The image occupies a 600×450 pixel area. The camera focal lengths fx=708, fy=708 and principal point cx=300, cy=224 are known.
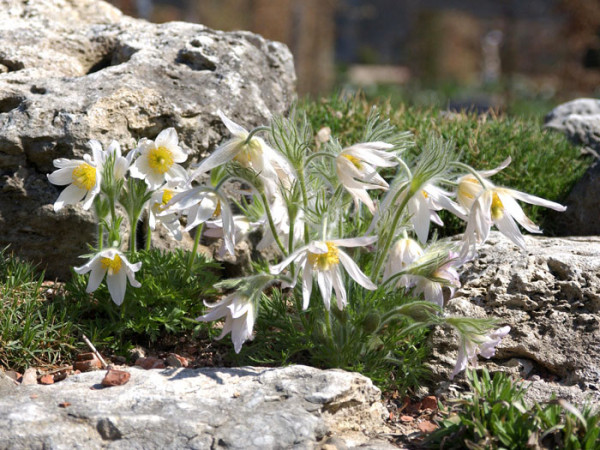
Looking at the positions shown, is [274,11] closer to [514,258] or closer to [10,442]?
[514,258]

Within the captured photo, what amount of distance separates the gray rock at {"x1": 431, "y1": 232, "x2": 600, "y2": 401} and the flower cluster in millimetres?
349

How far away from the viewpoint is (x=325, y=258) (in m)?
2.63

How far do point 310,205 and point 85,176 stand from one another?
98cm

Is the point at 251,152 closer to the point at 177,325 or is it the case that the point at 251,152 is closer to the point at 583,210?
the point at 177,325

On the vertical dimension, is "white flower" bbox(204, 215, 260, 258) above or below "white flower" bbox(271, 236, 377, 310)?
below

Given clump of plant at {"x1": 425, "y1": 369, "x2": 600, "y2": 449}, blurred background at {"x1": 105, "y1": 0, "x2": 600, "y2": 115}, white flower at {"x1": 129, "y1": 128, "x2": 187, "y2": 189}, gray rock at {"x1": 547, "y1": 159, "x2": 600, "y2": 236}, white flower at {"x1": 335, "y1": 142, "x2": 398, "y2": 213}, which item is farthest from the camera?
blurred background at {"x1": 105, "y1": 0, "x2": 600, "y2": 115}

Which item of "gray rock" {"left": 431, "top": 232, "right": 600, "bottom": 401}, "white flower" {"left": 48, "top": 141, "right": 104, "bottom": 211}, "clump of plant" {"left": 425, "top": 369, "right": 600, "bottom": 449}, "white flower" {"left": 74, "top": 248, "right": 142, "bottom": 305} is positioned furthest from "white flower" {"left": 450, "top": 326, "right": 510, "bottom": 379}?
"white flower" {"left": 48, "top": 141, "right": 104, "bottom": 211}

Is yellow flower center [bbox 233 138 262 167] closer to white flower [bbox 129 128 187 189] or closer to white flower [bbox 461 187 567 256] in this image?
white flower [bbox 129 128 187 189]

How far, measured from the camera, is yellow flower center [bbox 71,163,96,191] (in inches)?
120

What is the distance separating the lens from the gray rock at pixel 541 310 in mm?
3129

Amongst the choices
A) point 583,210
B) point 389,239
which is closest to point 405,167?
point 389,239

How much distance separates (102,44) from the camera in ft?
14.8

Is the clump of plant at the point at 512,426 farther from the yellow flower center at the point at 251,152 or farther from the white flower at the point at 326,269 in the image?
the yellow flower center at the point at 251,152

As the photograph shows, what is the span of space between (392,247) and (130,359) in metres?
1.28
